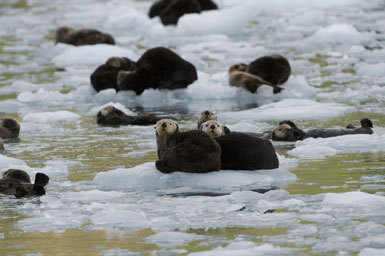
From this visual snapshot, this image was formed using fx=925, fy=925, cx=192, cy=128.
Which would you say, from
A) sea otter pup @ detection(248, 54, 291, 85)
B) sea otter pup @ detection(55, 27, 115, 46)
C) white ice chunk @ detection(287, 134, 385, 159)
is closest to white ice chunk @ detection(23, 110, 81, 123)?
sea otter pup @ detection(248, 54, 291, 85)

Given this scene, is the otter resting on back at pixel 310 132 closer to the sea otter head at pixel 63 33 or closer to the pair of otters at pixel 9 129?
the pair of otters at pixel 9 129

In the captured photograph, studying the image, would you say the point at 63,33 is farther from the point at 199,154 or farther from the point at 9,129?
the point at 199,154

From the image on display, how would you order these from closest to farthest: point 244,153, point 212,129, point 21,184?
1. point 21,184
2. point 244,153
3. point 212,129

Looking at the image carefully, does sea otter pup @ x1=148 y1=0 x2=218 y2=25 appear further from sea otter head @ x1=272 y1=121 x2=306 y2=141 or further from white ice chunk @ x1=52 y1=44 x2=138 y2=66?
sea otter head @ x1=272 y1=121 x2=306 y2=141

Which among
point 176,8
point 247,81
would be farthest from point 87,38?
point 247,81

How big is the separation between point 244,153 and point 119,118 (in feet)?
15.6

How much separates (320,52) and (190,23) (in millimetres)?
5657

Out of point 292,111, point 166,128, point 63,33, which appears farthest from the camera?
point 63,33

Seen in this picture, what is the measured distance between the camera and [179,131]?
894 cm

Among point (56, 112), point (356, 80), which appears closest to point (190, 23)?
point (356, 80)

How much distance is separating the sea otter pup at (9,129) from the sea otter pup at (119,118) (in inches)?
53.8

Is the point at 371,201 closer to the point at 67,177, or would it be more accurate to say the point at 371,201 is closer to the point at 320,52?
the point at 67,177

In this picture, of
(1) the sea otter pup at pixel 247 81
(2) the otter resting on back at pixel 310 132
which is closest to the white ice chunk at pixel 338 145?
(2) the otter resting on back at pixel 310 132

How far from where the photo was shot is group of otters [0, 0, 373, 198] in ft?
26.7
